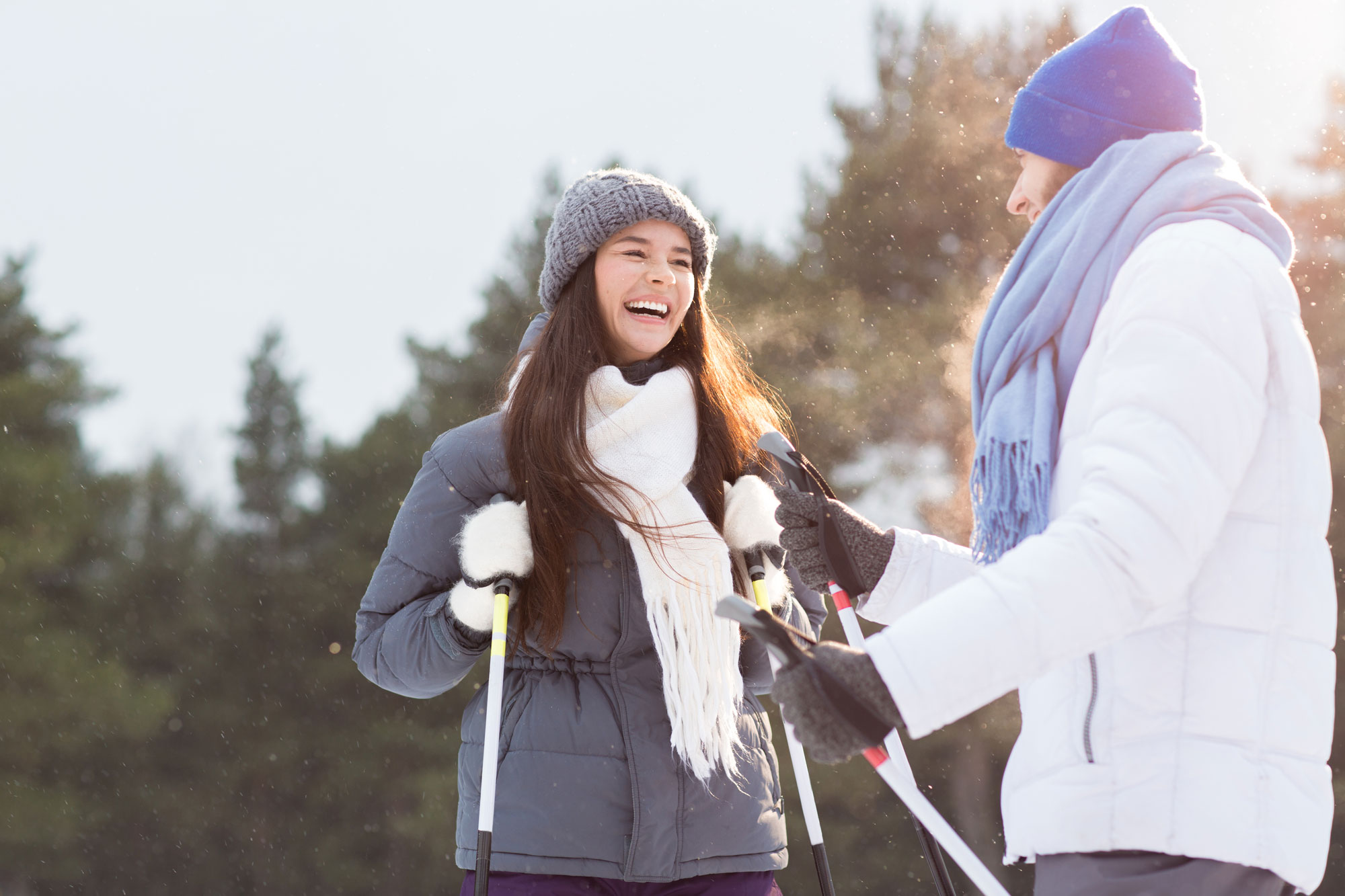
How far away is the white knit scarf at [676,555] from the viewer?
229 cm

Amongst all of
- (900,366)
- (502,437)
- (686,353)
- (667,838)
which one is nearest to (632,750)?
(667,838)

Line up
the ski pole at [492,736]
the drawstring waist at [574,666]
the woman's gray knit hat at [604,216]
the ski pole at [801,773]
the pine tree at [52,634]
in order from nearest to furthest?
1. the ski pole at [492,736]
2. the drawstring waist at [574,666]
3. the ski pole at [801,773]
4. the woman's gray knit hat at [604,216]
5. the pine tree at [52,634]

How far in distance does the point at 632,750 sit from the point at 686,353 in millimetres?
992

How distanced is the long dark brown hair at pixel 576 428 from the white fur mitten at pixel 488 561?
3 cm

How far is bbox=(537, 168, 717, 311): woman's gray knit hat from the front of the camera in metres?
2.61

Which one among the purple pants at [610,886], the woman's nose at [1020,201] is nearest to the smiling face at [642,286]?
the woman's nose at [1020,201]

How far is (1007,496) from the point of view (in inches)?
65.4

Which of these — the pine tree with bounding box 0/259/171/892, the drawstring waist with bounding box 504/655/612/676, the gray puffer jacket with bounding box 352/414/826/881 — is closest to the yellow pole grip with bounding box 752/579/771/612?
the gray puffer jacket with bounding box 352/414/826/881

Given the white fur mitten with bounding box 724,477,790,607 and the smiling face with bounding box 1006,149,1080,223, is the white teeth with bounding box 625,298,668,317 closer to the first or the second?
the white fur mitten with bounding box 724,477,790,607

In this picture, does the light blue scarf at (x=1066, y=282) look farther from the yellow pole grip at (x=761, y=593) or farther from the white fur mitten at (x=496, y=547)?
the white fur mitten at (x=496, y=547)

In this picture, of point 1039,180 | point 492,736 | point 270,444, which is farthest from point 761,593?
point 270,444

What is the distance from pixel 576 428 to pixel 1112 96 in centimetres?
122

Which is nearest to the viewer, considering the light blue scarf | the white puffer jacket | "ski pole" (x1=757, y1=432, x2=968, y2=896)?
the white puffer jacket

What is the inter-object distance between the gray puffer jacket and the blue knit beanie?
1117 mm
